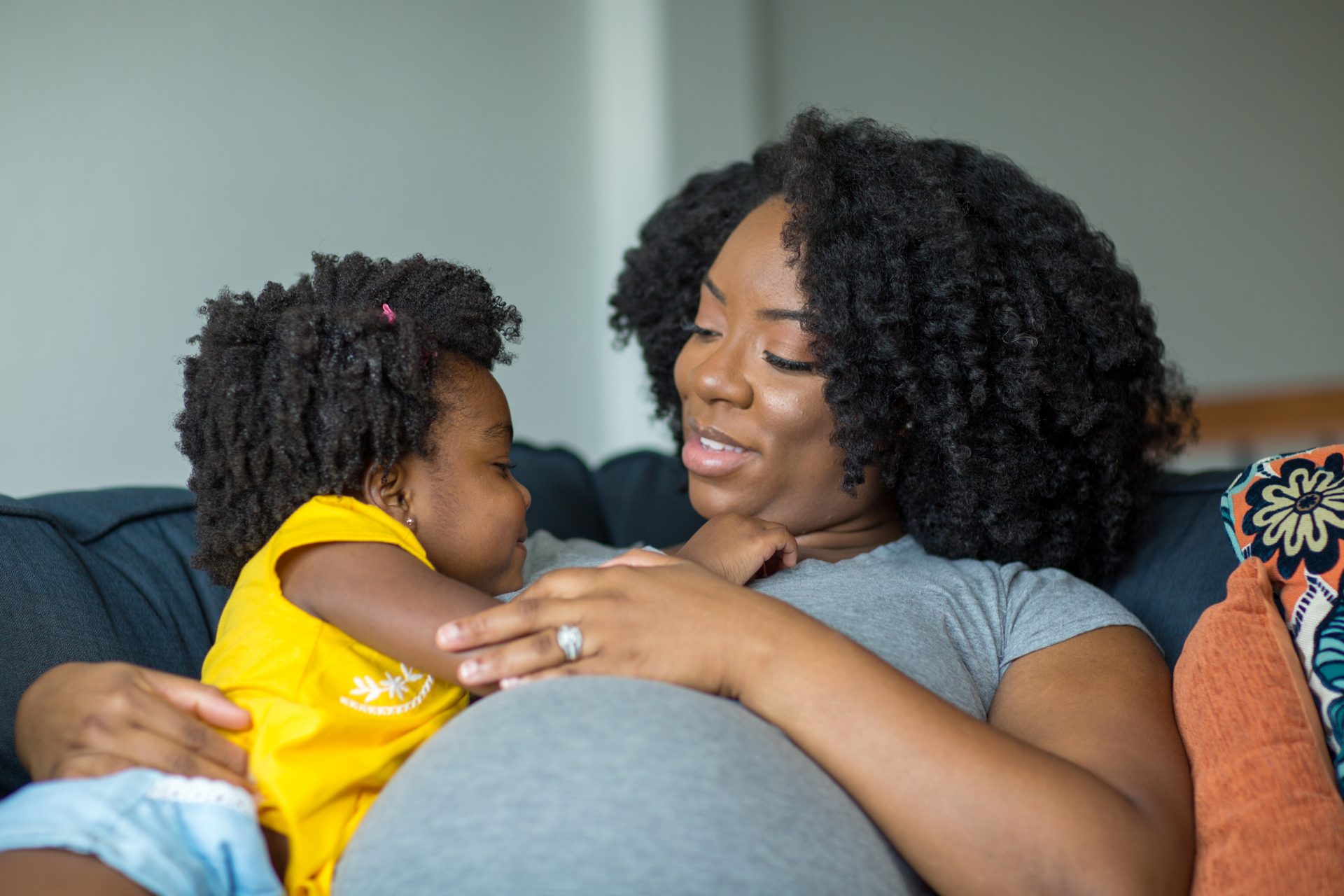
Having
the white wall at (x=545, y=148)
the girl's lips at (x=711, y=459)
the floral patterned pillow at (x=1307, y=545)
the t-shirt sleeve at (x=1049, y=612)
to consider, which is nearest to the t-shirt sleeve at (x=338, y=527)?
the girl's lips at (x=711, y=459)

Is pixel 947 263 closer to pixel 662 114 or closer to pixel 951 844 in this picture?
pixel 951 844

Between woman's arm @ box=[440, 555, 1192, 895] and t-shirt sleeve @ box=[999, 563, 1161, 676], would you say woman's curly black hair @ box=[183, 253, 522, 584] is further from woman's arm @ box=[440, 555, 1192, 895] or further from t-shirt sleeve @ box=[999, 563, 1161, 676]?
t-shirt sleeve @ box=[999, 563, 1161, 676]

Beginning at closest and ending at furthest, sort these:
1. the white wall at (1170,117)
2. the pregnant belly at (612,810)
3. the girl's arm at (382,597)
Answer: the pregnant belly at (612,810), the girl's arm at (382,597), the white wall at (1170,117)

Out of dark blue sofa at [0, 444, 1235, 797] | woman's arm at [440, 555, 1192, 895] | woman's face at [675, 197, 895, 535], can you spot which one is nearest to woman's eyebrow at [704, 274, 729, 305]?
woman's face at [675, 197, 895, 535]

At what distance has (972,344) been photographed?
59.4 inches

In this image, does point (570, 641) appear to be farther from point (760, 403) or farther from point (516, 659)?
point (760, 403)

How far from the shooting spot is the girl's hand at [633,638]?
3.56 feet

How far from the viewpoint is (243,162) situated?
8.19 ft

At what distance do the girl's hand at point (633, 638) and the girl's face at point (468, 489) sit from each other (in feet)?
0.81

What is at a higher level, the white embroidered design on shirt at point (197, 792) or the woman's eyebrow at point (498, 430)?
→ the woman's eyebrow at point (498, 430)

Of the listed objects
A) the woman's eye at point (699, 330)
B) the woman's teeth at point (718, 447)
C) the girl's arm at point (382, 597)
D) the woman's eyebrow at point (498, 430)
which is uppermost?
the woman's eye at point (699, 330)

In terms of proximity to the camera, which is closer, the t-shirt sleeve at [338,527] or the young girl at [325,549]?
the young girl at [325,549]

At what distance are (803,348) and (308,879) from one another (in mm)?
908

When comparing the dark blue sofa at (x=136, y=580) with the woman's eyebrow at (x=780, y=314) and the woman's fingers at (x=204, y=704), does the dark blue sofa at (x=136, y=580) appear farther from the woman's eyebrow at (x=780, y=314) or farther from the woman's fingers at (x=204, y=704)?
the woman's eyebrow at (x=780, y=314)
